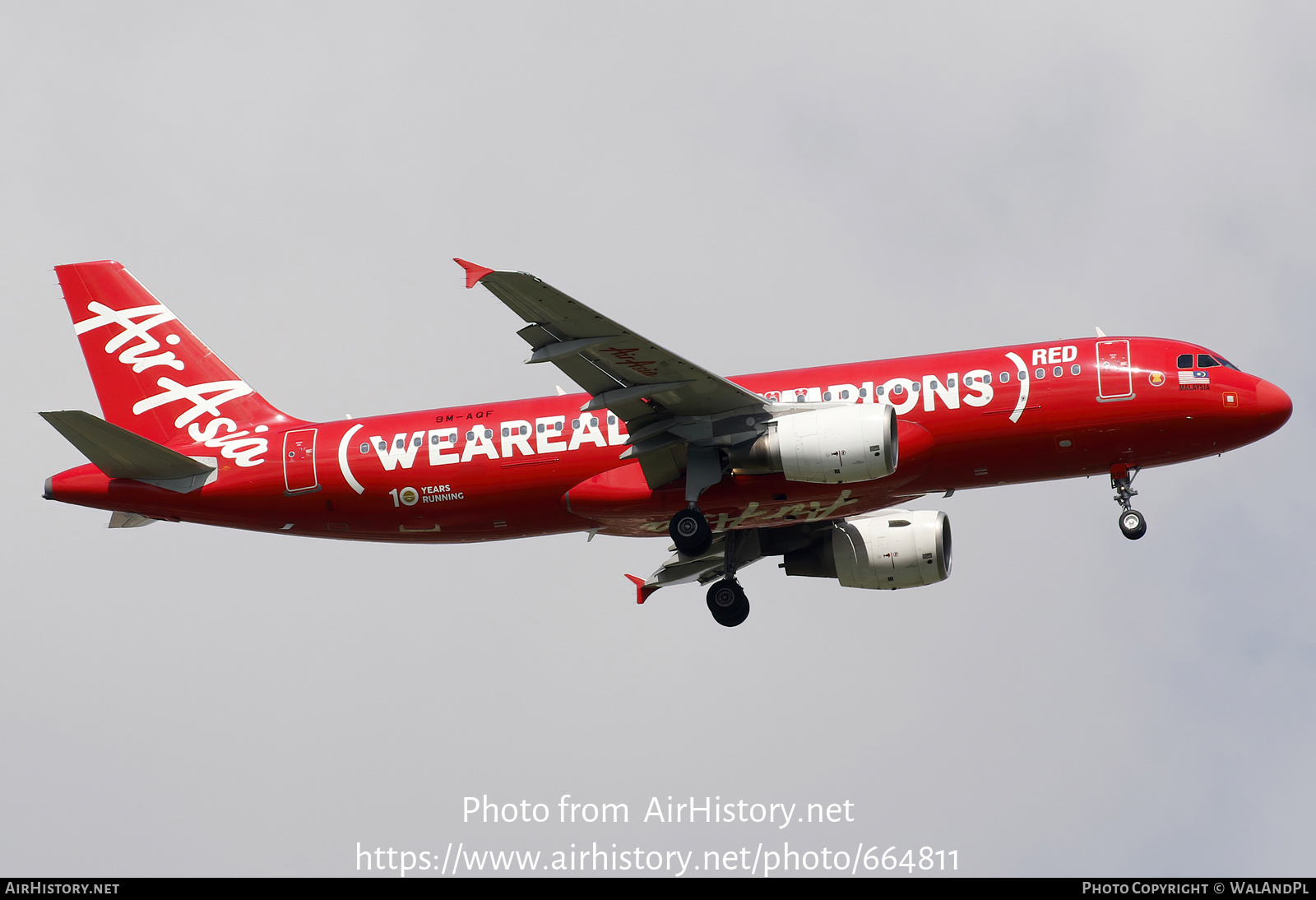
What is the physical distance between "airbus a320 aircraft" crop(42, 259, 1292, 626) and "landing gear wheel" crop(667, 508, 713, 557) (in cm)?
7

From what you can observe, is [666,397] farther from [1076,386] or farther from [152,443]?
[152,443]

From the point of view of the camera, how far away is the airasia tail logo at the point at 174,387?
42.0 m

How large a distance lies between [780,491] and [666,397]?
3.77 meters

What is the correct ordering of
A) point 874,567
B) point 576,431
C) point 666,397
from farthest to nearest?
point 874,567 < point 576,431 < point 666,397

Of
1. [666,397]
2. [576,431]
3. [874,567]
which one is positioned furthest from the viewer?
[874,567]

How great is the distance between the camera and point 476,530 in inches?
1606

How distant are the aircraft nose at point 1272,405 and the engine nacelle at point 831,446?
356 inches

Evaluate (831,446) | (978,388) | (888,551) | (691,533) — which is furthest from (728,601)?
(978,388)

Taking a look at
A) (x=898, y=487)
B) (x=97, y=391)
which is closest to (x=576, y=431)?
(x=898, y=487)

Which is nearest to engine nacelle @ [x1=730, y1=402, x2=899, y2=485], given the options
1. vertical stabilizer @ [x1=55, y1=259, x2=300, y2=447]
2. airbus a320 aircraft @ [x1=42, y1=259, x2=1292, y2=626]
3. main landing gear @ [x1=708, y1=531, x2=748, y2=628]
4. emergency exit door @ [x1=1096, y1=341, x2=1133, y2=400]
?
airbus a320 aircraft @ [x1=42, y1=259, x2=1292, y2=626]

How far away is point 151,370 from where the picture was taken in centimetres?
4412

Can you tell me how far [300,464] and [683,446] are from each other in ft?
34.7

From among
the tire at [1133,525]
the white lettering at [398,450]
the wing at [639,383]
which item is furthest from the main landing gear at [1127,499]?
the white lettering at [398,450]

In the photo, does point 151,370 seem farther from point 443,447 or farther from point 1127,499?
point 1127,499
